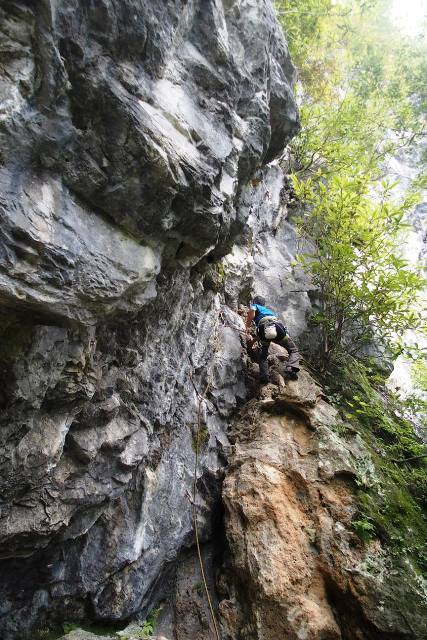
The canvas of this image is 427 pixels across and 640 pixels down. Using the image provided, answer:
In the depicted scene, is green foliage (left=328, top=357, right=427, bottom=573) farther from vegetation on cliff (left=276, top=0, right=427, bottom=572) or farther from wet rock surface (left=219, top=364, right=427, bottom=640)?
wet rock surface (left=219, top=364, right=427, bottom=640)

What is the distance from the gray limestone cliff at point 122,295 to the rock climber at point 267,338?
1355 mm

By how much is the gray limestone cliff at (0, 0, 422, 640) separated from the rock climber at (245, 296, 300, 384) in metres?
1.35

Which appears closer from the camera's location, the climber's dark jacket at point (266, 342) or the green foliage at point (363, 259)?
the green foliage at point (363, 259)

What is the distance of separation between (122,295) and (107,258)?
35 cm

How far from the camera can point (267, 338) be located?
683 cm

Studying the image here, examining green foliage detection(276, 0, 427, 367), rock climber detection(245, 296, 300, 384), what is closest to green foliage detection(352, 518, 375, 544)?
rock climber detection(245, 296, 300, 384)

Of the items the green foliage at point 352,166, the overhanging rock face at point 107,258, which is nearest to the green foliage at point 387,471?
the green foliage at point 352,166

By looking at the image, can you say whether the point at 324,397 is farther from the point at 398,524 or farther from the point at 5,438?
the point at 5,438

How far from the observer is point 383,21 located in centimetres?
1667

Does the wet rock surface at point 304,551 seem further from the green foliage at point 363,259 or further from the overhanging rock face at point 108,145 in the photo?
the overhanging rock face at point 108,145

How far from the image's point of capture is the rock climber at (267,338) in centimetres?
688

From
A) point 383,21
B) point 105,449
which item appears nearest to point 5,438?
point 105,449

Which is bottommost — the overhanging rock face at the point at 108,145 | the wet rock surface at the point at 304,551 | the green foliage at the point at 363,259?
the wet rock surface at the point at 304,551

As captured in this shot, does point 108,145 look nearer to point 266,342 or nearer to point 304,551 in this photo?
point 266,342
